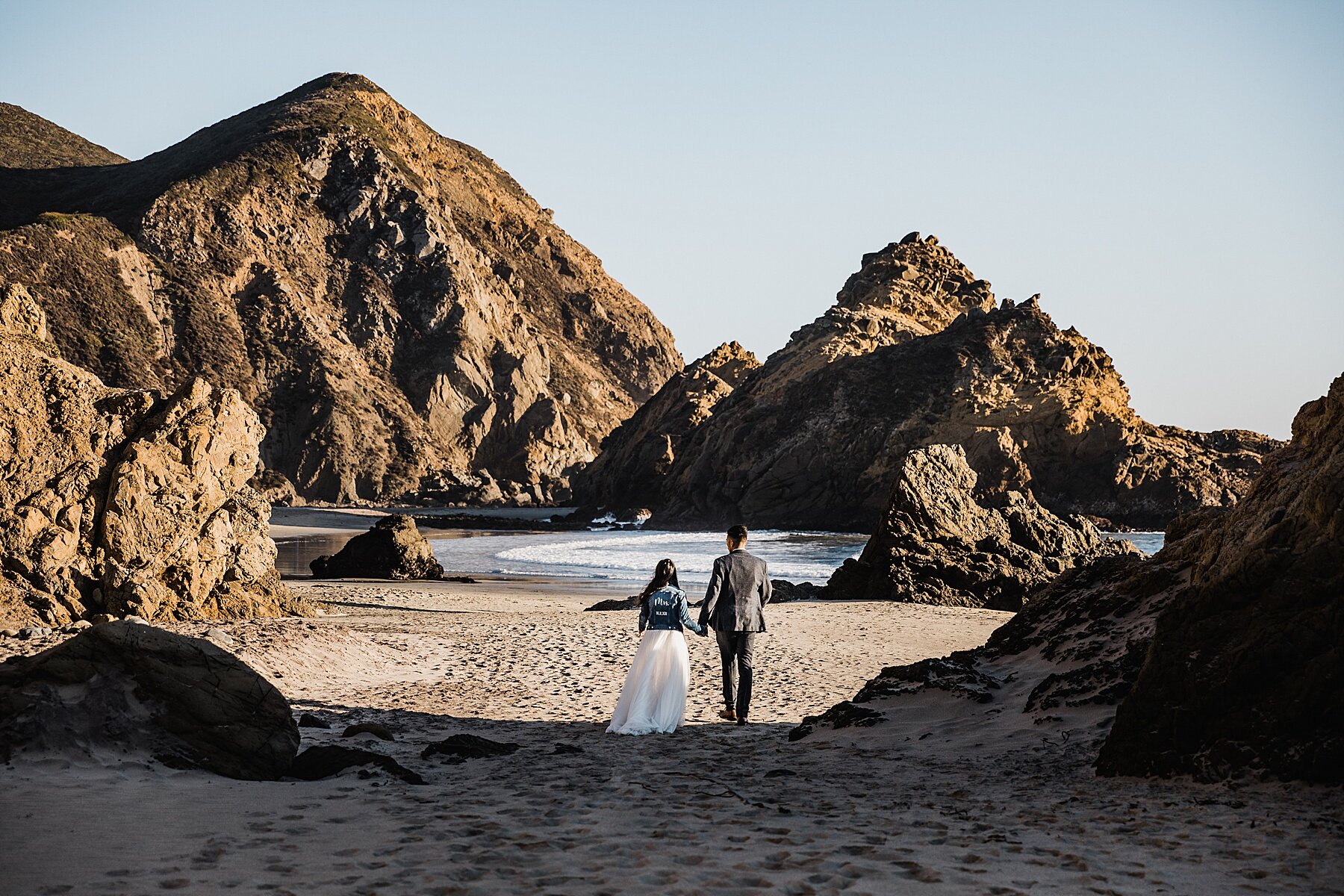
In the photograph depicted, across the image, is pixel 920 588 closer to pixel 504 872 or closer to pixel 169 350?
pixel 504 872

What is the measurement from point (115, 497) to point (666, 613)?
703cm

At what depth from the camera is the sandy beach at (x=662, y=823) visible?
12.8 ft

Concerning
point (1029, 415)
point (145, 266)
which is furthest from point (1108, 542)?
point (145, 266)

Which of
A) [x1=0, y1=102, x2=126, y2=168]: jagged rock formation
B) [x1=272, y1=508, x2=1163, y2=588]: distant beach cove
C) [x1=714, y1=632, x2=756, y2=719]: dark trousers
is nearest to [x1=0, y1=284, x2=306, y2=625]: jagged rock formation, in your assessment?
[x1=714, y1=632, x2=756, y2=719]: dark trousers

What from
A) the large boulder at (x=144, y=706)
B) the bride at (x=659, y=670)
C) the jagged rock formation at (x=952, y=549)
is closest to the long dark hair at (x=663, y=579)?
the bride at (x=659, y=670)

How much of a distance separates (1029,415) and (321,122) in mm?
89959

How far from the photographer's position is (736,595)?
8.82 m

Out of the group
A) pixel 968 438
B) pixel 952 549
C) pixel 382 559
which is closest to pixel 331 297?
pixel 968 438

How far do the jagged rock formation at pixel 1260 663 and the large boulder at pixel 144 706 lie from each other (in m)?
4.89

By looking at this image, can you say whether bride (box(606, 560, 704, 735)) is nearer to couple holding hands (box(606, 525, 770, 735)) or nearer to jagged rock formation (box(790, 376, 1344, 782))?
couple holding hands (box(606, 525, 770, 735))

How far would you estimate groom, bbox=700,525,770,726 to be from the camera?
882 centimetres

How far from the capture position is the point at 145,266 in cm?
9050

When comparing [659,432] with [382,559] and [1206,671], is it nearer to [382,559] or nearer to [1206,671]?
[382,559]

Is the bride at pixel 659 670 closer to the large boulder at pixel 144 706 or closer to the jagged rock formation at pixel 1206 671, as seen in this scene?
the jagged rock formation at pixel 1206 671
